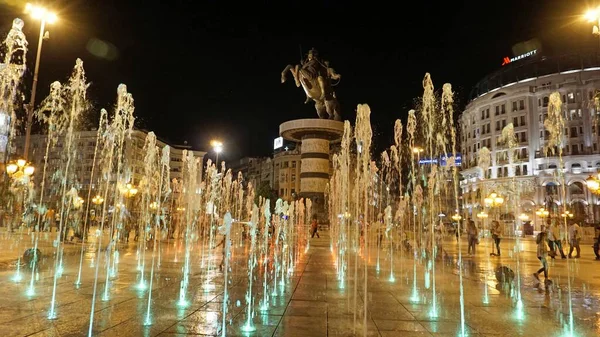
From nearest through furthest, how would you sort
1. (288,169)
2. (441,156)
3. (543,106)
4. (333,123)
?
(333,123), (543,106), (288,169), (441,156)

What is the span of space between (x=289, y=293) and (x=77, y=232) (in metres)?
17.1

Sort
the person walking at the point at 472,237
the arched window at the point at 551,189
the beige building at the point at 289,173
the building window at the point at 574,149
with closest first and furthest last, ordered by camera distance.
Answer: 1. the person walking at the point at 472,237
2. the arched window at the point at 551,189
3. the building window at the point at 574,149
4. the beige building at the point at 289,173

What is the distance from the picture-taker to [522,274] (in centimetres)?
1298

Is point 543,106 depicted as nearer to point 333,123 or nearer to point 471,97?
point 471,97

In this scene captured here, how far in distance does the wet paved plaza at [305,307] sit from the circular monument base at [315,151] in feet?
67.1

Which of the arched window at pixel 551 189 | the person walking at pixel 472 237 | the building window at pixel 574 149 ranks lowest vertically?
the person walking at pixel 472 237

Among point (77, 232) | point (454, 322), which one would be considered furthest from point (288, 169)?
point (454, 322)

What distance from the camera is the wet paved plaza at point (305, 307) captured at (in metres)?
5.94

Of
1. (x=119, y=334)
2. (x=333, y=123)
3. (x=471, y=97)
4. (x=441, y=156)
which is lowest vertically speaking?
(x=119, y=334)

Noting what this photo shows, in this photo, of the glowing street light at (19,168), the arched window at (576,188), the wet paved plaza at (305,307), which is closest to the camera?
the wet paved plaza at (305,307)

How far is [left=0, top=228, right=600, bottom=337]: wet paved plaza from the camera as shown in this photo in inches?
234

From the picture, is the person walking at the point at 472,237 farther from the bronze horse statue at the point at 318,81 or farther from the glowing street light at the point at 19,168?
the glowing street light at the point at 19,168

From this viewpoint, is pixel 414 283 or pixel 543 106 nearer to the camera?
pixel 414 283

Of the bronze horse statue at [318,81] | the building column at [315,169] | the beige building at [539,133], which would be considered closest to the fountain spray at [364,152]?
the building column at [315,169]
